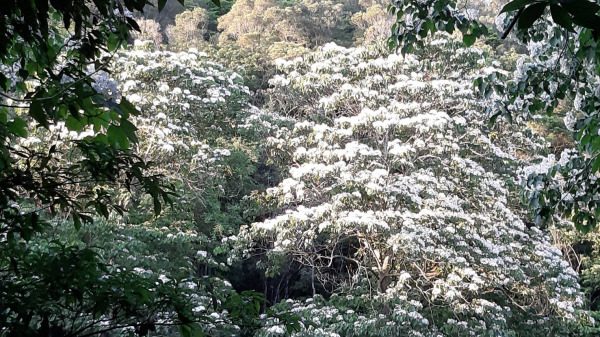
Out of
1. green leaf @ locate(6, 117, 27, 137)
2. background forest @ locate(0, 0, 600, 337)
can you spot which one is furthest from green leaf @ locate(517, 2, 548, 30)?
background forest @ locate(0, 0, 600, 337)

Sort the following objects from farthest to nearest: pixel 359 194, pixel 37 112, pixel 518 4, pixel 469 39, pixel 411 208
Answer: pixel 411 208 → pixel 359 194 → pixel 469 39 → pixel 37 112 → pixel 518 4

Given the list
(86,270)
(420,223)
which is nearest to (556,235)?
(420,223)

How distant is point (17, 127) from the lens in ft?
3.56

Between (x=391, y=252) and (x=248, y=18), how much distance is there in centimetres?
692

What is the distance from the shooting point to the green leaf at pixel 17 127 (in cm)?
108

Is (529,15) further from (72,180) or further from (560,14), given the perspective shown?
(72,180)

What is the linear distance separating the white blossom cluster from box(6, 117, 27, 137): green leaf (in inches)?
169

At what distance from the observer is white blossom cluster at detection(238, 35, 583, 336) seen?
223 inches

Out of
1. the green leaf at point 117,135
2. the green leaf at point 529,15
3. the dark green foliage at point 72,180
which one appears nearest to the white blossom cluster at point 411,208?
the dark green foliage at point 72,180

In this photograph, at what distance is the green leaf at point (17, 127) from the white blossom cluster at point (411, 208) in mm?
4302

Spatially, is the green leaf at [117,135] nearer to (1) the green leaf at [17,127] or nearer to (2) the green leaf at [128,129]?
(2) the green leaf at [128,129]

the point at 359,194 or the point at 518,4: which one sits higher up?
Result: the point at 518,4

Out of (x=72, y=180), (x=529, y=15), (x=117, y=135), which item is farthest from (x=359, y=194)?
(x=529, y=15)

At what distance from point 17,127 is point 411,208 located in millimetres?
5423
